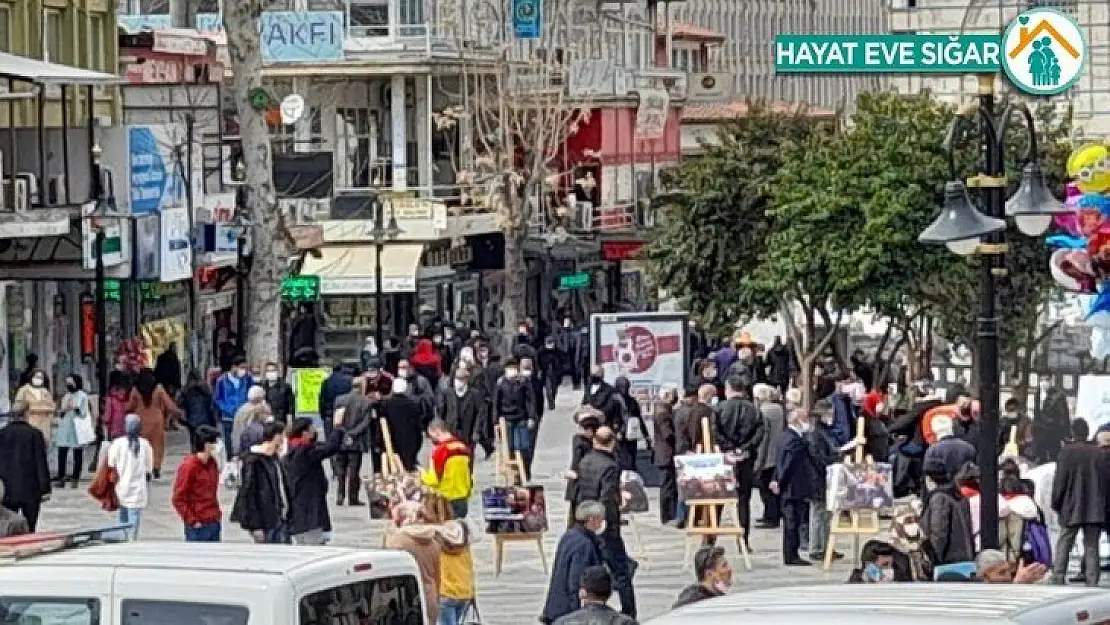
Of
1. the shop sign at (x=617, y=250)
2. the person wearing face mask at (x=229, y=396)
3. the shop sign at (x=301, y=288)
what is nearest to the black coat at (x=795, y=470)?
the person wearing face mask at (x=229, y=396)

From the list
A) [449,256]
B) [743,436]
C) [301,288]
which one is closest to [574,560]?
[743,436]

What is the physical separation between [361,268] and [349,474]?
25.4 metres

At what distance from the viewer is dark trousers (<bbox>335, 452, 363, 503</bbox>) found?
3012cm

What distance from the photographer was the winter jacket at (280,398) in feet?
111

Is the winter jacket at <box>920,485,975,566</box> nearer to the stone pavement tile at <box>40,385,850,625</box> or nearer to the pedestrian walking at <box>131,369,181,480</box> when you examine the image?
the stone pavement tile at <box>40,385,850,625</box>

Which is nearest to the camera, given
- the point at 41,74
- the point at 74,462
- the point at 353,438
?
the point at 353,438

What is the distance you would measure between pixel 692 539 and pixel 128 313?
68.9ft

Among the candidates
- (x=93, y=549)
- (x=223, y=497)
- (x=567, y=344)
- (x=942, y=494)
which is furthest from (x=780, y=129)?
(x=93, y=549)

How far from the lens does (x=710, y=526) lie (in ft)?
79.8

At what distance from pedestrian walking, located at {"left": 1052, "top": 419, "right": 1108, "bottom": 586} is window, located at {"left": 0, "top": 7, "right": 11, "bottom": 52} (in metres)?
23.4

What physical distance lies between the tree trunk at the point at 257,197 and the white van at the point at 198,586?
28279 mm

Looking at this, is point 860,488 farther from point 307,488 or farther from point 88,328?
point 88,328

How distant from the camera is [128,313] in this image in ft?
148

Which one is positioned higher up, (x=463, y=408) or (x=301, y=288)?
(x=301, y=288)
